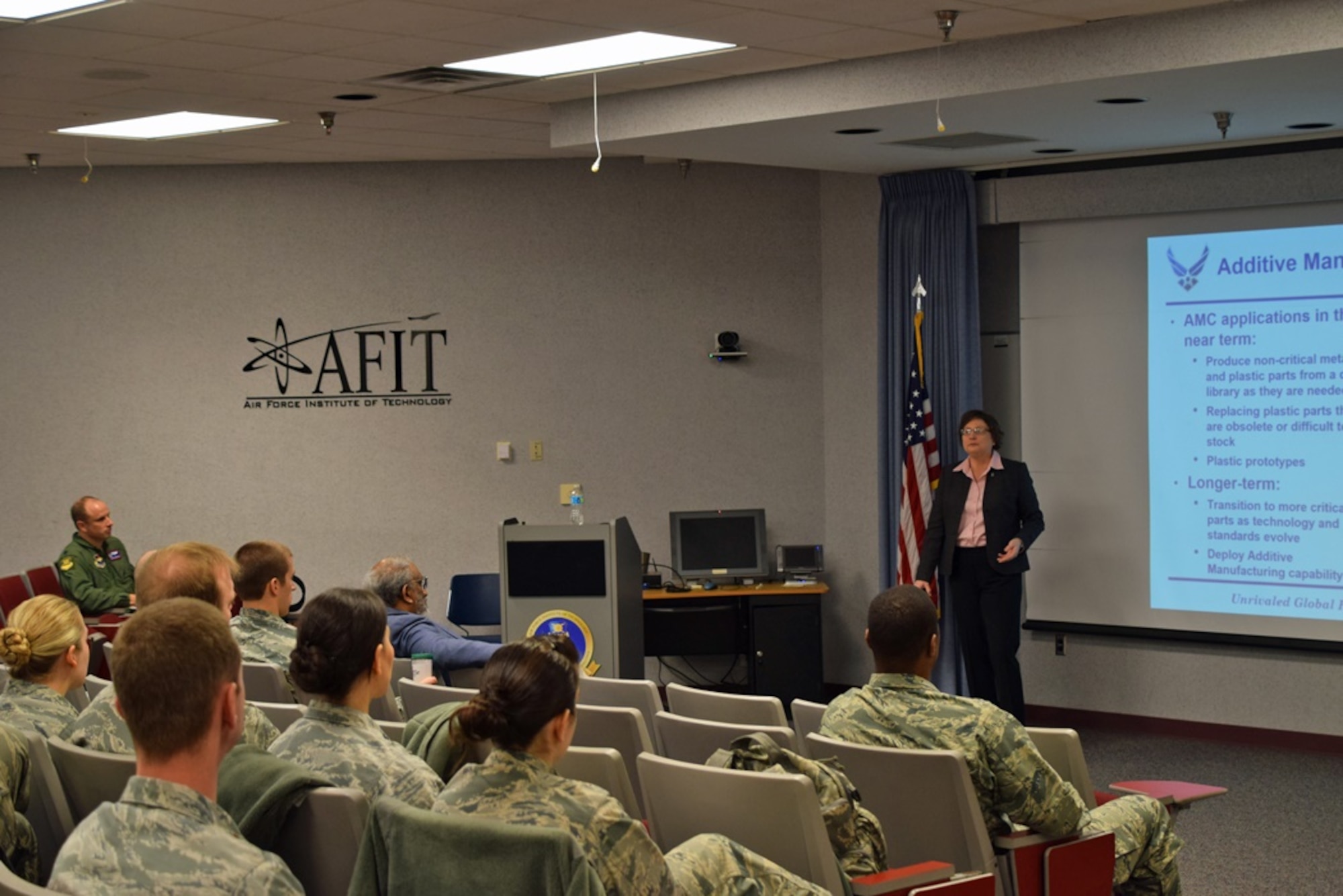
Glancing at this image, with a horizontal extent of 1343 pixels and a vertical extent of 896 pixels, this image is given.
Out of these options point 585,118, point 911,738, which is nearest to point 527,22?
point 585,118

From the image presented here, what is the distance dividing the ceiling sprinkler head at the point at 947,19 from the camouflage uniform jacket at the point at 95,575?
5.37 meters

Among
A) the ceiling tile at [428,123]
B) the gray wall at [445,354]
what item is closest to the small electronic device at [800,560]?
the gray wall at [445,354]

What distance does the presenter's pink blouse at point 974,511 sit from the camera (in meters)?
8.26

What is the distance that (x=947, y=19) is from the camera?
5.66m

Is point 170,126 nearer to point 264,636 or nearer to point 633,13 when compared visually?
point 633,13

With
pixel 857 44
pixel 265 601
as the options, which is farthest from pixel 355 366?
pixel 265 601

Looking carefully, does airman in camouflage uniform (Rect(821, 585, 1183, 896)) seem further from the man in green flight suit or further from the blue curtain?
the man in green flight suit

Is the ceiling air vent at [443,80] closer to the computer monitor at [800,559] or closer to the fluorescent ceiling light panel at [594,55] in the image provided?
the fluorescent ceiling light panel at [594,55]

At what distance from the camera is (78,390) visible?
30.7 feet

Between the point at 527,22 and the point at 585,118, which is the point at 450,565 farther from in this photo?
the point at 527,22

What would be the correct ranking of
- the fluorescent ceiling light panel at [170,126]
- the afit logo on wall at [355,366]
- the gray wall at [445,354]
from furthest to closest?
the afit logo on wall at [355,366] → the gray wall at [445,354] → the fluorescent ceiling light panel at [170,126]

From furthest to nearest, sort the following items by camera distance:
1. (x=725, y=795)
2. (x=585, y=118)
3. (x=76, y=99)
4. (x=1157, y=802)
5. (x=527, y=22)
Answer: (x=585, y=118)
(x=76, y=99)
(x=527, y=22)
(x=1157, y=802)
(x=725, y=795)

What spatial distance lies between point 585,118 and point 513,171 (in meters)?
2.00

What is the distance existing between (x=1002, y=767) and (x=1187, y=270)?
5.03 metres
